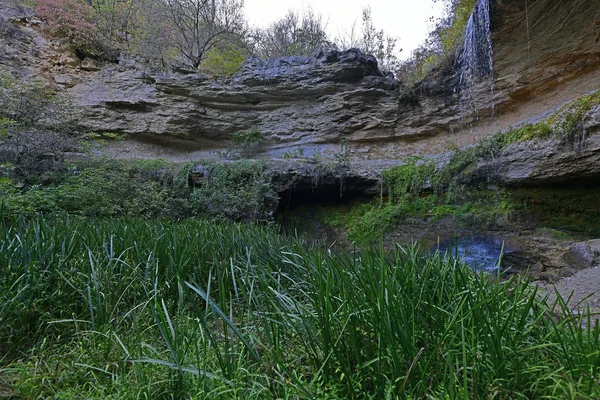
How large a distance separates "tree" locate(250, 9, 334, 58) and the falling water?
8.40 m

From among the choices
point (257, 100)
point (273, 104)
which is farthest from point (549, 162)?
point (257, 100)

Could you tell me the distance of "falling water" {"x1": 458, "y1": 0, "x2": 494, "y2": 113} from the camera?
274 inches

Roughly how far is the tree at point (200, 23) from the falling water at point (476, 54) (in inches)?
389

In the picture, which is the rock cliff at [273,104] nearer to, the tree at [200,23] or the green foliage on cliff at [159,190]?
the green foliage on cliff at [159,190]

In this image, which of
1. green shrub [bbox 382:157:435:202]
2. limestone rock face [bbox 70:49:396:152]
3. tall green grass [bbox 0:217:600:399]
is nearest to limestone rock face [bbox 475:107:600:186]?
green shrub [bbox 382:157:435:202]

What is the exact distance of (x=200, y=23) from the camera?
13734 mm

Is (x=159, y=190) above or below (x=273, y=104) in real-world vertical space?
below

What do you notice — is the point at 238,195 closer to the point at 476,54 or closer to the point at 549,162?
the point at 549,162

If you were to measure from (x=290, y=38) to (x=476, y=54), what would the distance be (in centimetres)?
1107

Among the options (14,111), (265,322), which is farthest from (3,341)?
(14,111)

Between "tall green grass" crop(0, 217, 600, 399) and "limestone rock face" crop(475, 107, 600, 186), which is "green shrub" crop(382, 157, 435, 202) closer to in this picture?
"limestone rock face" crop(475, 107, 600, 186)

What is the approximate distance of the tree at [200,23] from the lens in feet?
42.0

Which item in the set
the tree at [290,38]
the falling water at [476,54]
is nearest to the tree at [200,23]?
the tree at [290,38]

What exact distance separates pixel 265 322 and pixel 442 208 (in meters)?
6.82
